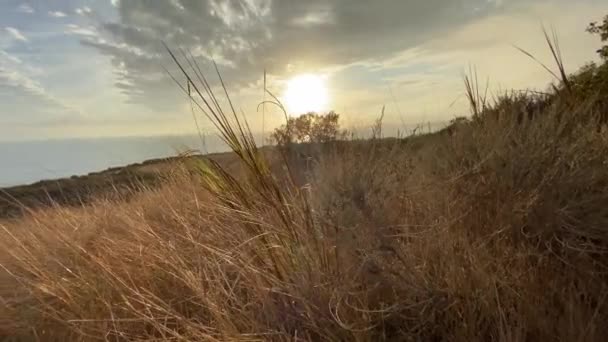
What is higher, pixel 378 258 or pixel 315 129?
pixel 315 129

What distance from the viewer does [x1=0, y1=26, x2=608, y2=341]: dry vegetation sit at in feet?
6.45

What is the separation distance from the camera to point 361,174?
3270 mm

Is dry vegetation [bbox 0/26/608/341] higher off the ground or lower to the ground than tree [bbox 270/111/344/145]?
lower

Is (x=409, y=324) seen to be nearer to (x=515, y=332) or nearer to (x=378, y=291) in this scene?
(x=378, y=291)

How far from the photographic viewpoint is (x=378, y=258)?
2242 mm

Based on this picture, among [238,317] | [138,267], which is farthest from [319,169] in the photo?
[238,317]

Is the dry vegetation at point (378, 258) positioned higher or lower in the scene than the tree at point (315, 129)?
lower

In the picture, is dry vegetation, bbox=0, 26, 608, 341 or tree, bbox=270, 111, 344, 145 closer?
dry vegetation, bbox=0, 26, 608, 341

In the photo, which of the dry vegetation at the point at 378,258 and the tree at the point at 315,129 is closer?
the dry vegetation at the point at 378,258

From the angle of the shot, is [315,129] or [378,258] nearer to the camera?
[378,258]

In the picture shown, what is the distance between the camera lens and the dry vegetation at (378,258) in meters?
1.97

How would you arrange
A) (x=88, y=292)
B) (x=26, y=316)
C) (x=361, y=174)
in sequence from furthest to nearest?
(x=361, y=174) → (x=26, y=316) → (x=88, y=292)

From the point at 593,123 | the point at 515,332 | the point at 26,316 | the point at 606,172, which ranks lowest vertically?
the point at 26,316

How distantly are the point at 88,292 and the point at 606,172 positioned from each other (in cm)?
318
